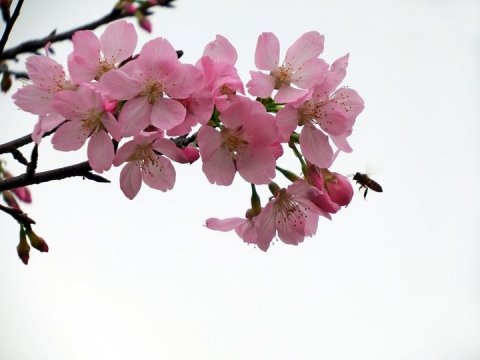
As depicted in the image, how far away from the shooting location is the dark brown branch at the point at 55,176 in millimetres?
1539

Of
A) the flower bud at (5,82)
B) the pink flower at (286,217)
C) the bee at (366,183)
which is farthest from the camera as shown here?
the flower bud at (5,82)

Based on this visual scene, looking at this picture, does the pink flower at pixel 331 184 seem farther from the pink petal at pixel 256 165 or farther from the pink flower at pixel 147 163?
the pink flower at pixel 147 163

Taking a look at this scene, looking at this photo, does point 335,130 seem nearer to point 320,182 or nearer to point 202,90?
point 320,182

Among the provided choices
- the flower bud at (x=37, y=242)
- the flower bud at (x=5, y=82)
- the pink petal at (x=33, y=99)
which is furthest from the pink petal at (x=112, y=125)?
the flower bud at (x=5, y=82)

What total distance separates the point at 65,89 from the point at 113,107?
8.3 inches

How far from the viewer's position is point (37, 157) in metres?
1.51

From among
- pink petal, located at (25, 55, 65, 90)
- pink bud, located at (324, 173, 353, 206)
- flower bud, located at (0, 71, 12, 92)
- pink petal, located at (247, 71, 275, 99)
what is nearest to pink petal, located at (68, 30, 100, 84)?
pink petal, located at (25, 55, 65, 90)

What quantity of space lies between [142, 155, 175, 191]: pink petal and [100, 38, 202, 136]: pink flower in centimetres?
23

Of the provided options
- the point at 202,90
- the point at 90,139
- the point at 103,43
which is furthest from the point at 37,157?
the point at 202,90

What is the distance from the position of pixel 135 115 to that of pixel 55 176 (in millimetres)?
377

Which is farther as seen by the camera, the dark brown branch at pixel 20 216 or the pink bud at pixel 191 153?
the dark brown branch at pixel 20 216

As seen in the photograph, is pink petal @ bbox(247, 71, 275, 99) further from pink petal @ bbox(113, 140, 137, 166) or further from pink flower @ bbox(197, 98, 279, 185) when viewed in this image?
pink petal @ bbox(113, 140, 137, 166)

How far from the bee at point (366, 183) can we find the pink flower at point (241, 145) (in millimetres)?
933

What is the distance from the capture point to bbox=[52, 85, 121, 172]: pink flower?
143 cm
